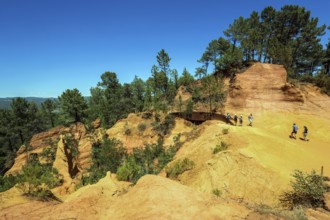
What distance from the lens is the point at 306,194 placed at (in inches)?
372

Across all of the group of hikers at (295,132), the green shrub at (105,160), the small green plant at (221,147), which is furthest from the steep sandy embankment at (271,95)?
the green shrub at (105,160)

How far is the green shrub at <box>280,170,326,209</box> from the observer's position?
355 inches


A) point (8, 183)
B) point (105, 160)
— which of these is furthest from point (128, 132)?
point (8, 183)

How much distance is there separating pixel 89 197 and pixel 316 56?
49.2 m

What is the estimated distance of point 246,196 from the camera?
37.6ft

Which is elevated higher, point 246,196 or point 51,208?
point 51,208

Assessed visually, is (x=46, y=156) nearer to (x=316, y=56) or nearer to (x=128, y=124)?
(x=128, y=124)

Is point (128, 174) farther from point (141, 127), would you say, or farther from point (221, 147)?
point (141, 127)

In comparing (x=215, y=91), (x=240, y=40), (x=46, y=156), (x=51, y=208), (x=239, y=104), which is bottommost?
(x=46, y=156)

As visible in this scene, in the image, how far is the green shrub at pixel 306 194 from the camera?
9.02 metres

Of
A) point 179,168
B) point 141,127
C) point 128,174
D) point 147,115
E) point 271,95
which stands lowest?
point 128,174

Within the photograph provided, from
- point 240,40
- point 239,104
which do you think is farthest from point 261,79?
point 240,40

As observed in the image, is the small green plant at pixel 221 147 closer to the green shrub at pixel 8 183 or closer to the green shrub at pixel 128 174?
the green shrub at pixel 128 174

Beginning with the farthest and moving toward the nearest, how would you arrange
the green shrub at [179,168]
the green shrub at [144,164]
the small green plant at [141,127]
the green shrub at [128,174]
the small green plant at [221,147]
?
the small green plant at [141,127]
the small green plant at [221,147]
the green shrub at [179,168]
the green shrub at [144,164]
the green shrub at [128,174]
